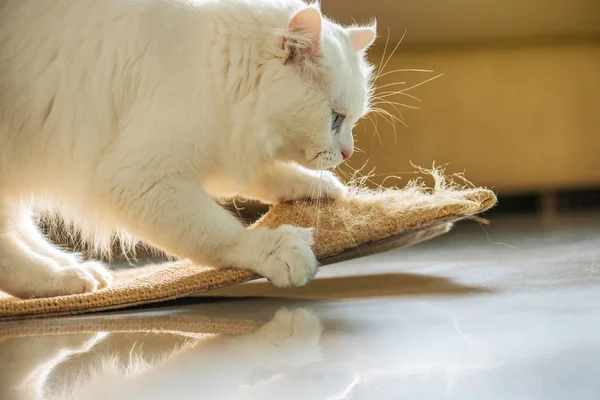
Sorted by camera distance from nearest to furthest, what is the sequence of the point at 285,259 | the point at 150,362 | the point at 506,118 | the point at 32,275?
1. the point at 150,362
2. the point at 285,259
3. the point at 32,275
4. the point at 506,118

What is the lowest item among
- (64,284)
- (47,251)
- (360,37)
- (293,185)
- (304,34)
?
(64,284)

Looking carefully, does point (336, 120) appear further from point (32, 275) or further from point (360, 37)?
point (32, 275)

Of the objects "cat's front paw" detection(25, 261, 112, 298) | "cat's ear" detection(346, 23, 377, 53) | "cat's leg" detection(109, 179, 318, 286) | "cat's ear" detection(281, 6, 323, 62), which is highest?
"cat's ear" detection(346, 23, 377, 53)

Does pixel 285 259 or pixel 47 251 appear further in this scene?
pixel 47 251

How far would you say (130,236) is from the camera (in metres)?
1.52

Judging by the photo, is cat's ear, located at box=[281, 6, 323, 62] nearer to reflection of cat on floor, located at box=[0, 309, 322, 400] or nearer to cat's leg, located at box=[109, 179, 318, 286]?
cat's leg, located at box=[109, 179, 318, 286]

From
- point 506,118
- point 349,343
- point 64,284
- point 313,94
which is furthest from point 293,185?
point 506,118

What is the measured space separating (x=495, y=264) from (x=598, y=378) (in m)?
0.86

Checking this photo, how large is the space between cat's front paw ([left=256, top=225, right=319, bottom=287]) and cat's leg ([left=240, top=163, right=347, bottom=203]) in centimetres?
25

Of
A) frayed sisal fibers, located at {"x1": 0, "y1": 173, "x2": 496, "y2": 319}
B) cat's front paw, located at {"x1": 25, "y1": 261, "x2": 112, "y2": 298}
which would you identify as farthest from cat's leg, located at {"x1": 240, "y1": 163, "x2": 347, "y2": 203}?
cat's front paw, located at {"x1": 25, "y1": 261, "x2": 112, "y2": 298}

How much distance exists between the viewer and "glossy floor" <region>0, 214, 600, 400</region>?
87cm

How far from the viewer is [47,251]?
165 cm

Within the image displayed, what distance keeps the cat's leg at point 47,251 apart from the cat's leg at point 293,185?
1.08ft

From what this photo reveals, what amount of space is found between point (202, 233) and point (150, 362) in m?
0.40
